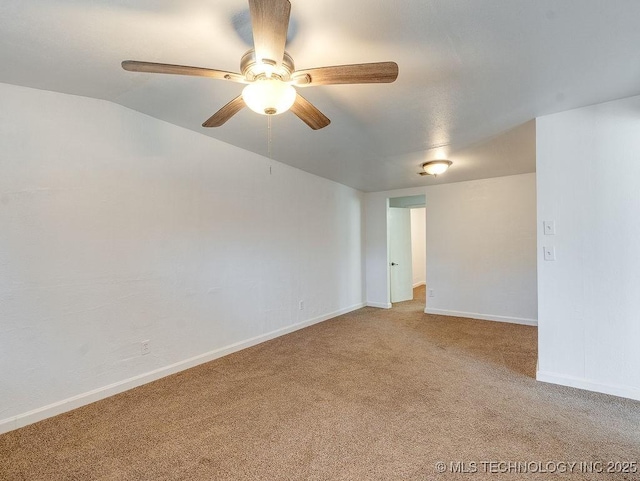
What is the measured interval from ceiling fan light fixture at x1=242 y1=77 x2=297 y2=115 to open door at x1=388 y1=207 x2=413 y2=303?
4639mm

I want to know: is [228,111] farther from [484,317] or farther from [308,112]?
[484,317]

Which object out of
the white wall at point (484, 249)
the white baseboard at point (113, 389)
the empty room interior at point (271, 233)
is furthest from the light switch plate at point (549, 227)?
the white baseboard at point (113, 389)

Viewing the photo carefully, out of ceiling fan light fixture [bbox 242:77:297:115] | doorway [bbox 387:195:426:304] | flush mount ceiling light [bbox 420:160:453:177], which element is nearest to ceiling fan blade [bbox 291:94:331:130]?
ceiling fan light fixture [bbox 242:77:297:115]

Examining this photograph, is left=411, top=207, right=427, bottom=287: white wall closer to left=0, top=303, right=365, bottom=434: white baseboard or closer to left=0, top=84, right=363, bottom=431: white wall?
left=0, top=84, right=363, bottom=431: white wall

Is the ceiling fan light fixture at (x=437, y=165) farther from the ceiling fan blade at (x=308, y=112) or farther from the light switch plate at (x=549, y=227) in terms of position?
the ceiling fan blade at (x=308, y=112)

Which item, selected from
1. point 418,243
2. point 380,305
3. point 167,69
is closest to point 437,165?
point 380,305

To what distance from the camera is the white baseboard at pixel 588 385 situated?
229cm

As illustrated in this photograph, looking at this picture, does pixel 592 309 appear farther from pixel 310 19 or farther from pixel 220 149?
pixel 220 149

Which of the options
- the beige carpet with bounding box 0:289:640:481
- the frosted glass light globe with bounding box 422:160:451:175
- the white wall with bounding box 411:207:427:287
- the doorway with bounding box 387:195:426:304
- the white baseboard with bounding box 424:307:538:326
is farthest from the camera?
the white wall with bounding box 411:207:427:287

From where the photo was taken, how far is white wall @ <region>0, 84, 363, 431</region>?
6.70 feet

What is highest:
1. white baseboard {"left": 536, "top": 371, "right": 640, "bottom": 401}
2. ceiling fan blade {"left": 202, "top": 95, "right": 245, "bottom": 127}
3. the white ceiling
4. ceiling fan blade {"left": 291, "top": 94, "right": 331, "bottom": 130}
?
the white ceiling

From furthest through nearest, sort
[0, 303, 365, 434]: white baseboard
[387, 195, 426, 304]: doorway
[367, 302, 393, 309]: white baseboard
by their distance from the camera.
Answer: [387, 195, 426, 304]: doorway
[367, 302, 393, 309]: white baseboard
[0, 303, 365, 434]: white baseboard

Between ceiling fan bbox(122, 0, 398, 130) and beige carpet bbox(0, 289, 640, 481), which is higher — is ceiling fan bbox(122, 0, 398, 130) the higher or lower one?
the higher one

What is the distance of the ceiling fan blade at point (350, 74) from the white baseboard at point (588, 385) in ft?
8.92
